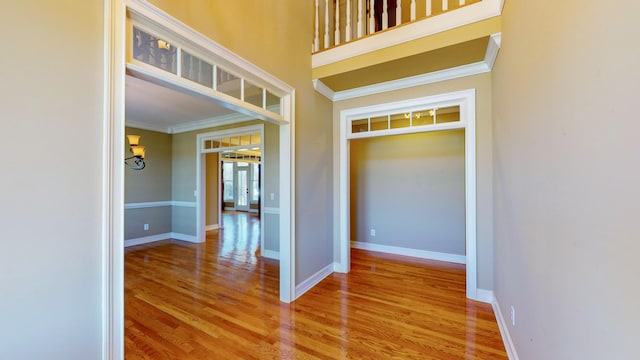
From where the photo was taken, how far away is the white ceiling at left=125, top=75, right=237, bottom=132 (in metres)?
3.54

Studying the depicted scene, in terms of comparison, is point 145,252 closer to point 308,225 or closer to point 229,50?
point 308,225

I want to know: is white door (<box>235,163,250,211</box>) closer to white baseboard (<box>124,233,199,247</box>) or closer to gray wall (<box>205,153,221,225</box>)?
gray wall (<box>205,153,221,225</box>)

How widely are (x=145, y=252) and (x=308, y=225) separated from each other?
11.9ft

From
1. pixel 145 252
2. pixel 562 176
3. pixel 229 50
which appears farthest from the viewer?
pixel 145 252

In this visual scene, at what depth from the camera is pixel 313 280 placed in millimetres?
3248

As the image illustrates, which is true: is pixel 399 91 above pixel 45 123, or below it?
above

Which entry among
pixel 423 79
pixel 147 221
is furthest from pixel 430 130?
pixel 147 221

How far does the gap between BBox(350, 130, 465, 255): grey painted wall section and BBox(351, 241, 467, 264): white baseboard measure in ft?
0.21

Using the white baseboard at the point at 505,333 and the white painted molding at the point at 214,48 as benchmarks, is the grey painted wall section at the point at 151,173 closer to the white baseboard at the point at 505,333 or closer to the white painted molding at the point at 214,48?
the white painted molding at the point at 214,48

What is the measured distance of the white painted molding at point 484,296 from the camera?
277cm

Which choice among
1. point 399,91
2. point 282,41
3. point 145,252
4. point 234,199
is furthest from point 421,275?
point 234,199

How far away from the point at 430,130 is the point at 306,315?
2543mm

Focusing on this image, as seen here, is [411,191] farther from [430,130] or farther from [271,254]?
[271,254]

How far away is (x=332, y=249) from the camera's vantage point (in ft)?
12.2
